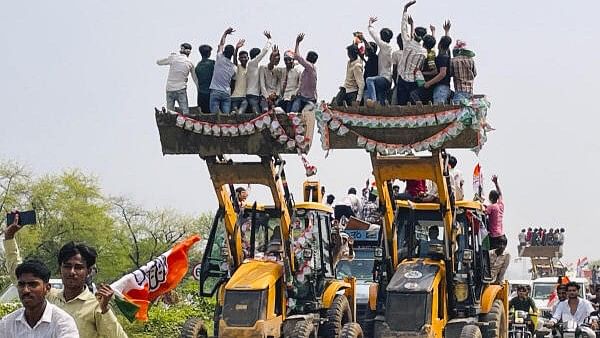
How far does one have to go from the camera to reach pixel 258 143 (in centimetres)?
1639

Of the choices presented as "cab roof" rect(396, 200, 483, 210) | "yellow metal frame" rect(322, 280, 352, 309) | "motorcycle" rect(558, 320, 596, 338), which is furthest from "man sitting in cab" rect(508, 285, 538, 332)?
"motorcycle" rect(558, 320, 596, 338)

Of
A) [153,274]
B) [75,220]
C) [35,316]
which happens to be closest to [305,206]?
[153,274]

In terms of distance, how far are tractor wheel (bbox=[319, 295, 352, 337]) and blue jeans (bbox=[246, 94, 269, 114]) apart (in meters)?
3.02

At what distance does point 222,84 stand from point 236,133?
3.21 feet

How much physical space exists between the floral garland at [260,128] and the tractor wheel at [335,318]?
254cm

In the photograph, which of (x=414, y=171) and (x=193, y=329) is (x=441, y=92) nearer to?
(x=414, y=171)

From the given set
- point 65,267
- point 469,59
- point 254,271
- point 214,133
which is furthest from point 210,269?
point 65,267

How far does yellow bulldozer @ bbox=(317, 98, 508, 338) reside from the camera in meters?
15.8

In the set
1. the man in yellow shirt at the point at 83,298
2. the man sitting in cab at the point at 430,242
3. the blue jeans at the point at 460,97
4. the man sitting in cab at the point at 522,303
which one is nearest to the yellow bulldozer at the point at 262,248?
the man sitting in cab at the point at 430,242

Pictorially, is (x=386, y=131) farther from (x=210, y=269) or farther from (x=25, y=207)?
(x=25, y=207)

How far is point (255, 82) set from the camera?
17188mm

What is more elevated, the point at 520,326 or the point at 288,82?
the point at 288,82

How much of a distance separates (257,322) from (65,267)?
8.47m

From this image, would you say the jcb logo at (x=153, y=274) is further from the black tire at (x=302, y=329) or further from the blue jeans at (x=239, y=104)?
the blue jeans at (x=239, y=104)
